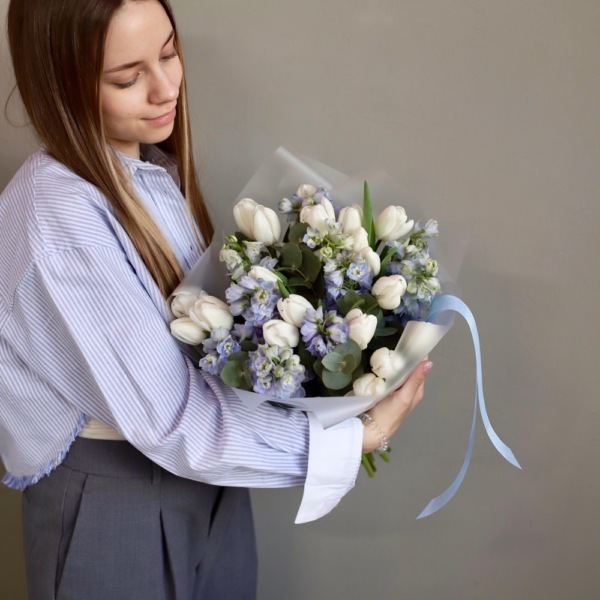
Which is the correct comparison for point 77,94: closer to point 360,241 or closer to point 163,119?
point 163,119

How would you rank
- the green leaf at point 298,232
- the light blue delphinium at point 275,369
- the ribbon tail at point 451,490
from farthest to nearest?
the ribbon tail at point 451,490 → the green leaf at point 298,232 → the light blue delphinium at point 275,369

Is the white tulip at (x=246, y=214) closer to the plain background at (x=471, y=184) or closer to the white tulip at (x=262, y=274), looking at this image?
the white tulip at (x=262, y=274)

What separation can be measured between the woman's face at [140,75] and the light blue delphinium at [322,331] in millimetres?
348

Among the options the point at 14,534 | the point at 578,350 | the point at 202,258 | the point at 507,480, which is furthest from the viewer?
the point at 14,534

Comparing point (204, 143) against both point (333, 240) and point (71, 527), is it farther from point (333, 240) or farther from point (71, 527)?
point (71, 527)

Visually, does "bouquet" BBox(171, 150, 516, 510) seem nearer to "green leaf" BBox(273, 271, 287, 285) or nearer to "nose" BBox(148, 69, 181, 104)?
"green leaf" BBox(273, 271, 287, 285)

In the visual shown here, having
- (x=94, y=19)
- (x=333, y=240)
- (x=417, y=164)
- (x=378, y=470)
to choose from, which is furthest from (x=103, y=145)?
(x=378, y=470)

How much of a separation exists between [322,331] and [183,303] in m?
0.20

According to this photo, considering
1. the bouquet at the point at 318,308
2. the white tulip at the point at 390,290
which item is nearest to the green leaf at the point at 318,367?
the bouquet at the point at 318,308

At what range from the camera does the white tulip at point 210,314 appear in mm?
966

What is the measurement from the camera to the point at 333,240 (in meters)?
0.98

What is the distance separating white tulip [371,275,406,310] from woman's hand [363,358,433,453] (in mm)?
138

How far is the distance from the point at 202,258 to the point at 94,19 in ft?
1.07

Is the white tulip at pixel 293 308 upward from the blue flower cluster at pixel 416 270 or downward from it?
downward
